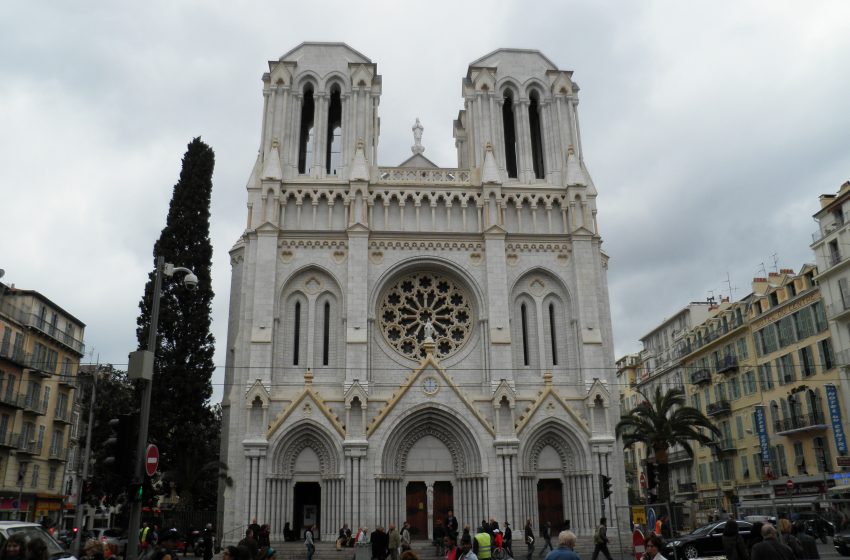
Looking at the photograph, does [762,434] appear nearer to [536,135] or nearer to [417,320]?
[536,135]

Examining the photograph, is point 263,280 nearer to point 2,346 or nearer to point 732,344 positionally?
point 2,346

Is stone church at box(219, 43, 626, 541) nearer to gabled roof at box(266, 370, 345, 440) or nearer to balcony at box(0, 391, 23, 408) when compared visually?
gabled roof at box(266, 370, 345, 440)

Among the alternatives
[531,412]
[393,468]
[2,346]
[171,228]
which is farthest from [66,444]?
[531,412]

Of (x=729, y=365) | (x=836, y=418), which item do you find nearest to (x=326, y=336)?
(x=836, y=418)

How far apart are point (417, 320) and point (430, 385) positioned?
4.22m

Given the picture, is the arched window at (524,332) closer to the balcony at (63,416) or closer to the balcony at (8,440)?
the balcony at (8,440)

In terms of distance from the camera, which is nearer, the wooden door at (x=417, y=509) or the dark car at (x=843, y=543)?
the dark car at (x=843, y=543)

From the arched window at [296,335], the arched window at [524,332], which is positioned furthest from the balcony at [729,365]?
the arched window at [296,335]

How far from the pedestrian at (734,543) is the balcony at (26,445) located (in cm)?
3818

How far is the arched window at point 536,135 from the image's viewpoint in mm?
38500

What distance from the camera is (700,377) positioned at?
51719mm

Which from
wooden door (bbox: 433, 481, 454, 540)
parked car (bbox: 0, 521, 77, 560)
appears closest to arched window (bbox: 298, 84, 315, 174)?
wooden door (bbox: 433, 481, 454, 540)

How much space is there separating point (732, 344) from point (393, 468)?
94.6ft

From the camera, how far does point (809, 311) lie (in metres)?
39.5
